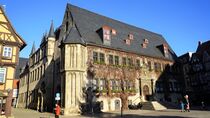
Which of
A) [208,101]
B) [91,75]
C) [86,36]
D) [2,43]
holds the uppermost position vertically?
[86,36]

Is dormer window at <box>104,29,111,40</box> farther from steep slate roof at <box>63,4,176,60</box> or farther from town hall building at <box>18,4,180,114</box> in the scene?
steep slate roof at <box>63,4,176,60</box>

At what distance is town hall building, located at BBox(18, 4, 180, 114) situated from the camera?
1070 inches

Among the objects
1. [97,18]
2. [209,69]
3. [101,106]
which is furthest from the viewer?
[209,69]

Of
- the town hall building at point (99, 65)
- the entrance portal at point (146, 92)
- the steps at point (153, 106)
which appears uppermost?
the town hall building at point (99, 65)

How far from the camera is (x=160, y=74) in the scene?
37312 millimetres

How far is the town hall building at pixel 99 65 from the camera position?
89.1 ft

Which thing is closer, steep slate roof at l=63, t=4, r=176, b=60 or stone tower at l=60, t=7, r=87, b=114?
stone tower at l=60, t=7, r=87, b=114

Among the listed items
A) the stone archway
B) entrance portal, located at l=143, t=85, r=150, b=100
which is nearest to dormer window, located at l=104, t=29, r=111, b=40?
the stone archway

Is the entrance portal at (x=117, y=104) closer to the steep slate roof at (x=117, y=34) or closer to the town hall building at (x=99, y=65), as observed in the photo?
the town hall building at (x=99, y=65)

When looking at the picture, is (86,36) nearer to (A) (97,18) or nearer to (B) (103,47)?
(B) (103,47)

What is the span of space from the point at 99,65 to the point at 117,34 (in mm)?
8249

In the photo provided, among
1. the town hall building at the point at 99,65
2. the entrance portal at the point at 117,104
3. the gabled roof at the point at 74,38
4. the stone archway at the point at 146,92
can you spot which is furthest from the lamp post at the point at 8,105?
the stone archway at the point at 146,92

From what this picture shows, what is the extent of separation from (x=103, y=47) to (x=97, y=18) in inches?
310

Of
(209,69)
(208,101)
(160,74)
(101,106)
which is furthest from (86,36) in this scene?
(209,69)
